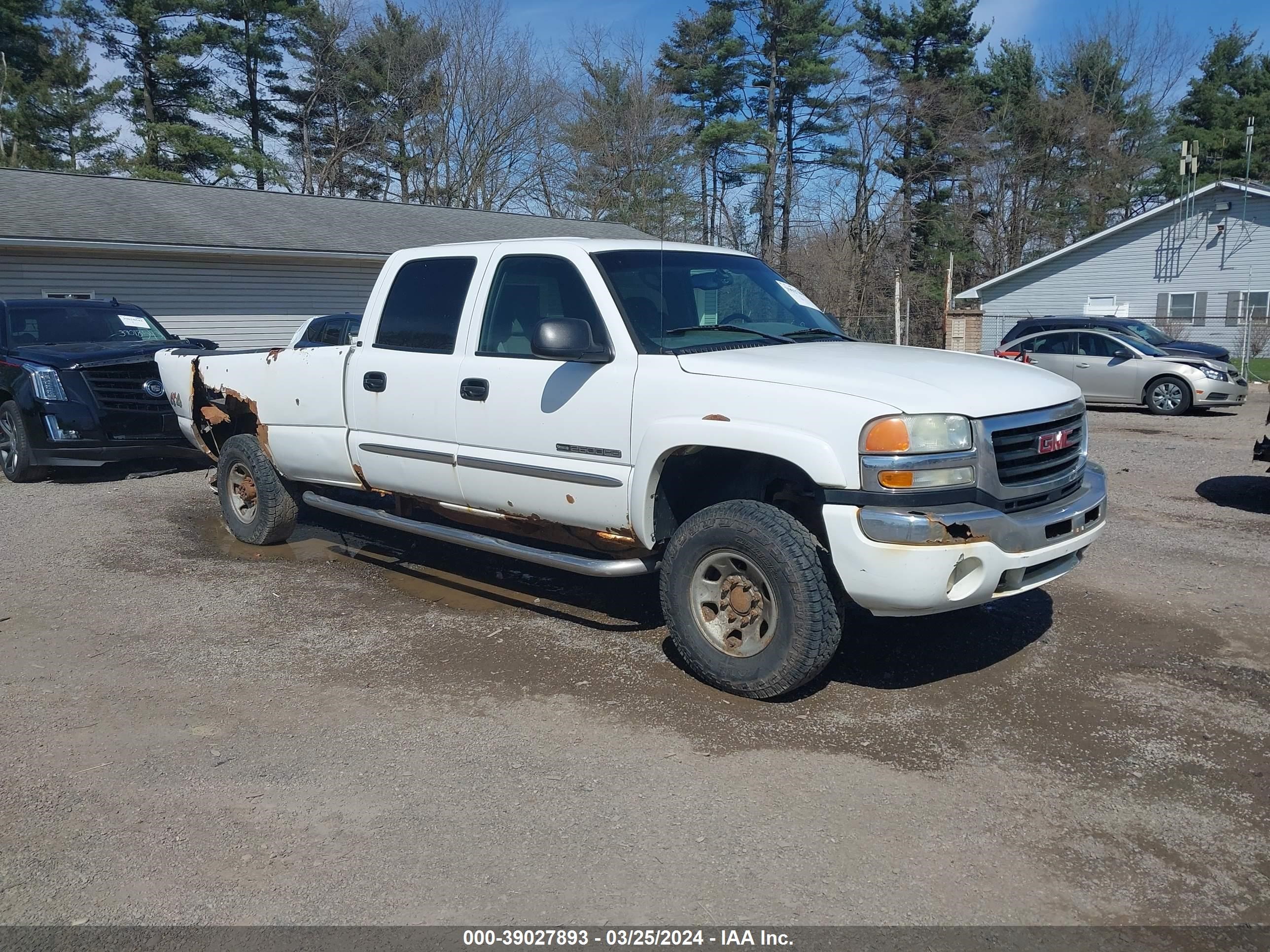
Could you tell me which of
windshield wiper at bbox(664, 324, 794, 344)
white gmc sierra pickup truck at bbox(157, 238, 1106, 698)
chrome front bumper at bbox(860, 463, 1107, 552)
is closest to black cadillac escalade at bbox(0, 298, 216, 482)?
white gmc sierra pickup truck at bbox(157, 238, 1106, 698)

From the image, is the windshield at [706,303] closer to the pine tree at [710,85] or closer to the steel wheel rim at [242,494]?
the steel wheel rim at [242,494]

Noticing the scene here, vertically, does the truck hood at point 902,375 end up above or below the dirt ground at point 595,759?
above

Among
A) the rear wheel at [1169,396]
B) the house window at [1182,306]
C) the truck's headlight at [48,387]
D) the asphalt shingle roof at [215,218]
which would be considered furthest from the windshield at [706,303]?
the house window at [1182,306]

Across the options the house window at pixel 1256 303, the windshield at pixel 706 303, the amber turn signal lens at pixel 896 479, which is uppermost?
the house window at pixel 1256 303

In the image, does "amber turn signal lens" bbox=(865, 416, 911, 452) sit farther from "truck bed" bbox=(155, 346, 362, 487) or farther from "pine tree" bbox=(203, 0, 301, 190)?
"pine tree" bbox=(203, 0, 301, 190)

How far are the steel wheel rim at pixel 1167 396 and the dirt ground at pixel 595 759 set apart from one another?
36.1 feet

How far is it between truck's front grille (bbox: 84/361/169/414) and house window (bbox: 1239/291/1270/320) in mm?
30233

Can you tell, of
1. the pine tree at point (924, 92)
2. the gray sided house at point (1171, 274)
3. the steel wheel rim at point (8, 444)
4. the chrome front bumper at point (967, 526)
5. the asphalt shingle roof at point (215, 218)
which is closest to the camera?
the chrome front bumper at point (967, 526)

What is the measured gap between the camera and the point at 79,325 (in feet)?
36.4

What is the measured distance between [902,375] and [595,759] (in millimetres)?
2064

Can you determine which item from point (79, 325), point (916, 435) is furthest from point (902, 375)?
point (79, 325)

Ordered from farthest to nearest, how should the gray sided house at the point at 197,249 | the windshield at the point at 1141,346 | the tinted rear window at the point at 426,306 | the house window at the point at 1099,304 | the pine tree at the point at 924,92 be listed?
the pine tree at the point at 924,92, the house window at the point at 1099,304, the gray sided house at the point at 197,249, the windshield at the point at 1141,346, the tinted rear window at the point at 426,306

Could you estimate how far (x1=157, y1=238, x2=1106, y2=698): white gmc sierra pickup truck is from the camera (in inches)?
164

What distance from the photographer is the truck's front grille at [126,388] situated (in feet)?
32.3
